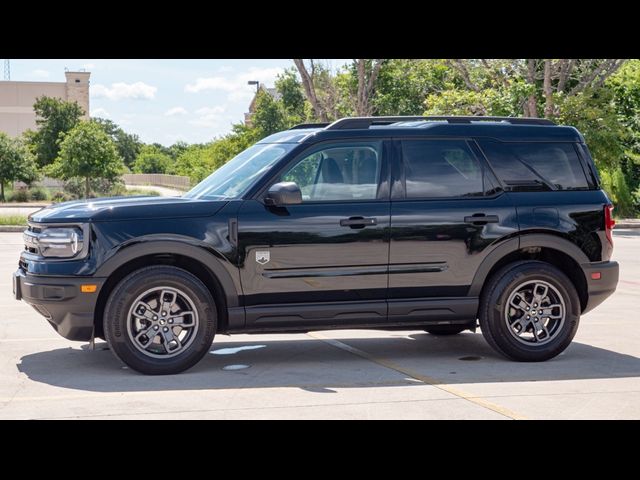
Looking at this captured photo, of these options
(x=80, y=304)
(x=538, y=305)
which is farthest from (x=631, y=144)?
(x=80, y=304)

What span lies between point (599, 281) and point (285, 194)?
295 centimetres

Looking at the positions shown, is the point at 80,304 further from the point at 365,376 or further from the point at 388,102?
the point at 388,102

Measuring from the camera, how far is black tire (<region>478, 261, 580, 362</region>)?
7.89 meters

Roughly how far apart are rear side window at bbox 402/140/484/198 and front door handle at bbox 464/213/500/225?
22 centimetres

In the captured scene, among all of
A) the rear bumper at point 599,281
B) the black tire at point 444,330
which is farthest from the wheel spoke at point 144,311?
the rear bumper at point 599,281

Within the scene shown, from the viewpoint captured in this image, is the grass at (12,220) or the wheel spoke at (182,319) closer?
the wheel spoke at (182,319)

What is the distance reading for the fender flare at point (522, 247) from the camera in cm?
788

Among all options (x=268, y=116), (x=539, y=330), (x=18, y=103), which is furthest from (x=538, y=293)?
(x=18, y=103)

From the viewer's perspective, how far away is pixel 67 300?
23.5 ft

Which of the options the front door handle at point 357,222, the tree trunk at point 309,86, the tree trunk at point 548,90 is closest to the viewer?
the front door handle at point 357,222

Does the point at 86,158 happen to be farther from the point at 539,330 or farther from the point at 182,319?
the point at 539,330

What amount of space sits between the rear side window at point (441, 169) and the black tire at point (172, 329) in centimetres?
196

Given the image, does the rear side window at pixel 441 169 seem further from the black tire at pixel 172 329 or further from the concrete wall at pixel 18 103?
the concrete wall at pixel 18 103

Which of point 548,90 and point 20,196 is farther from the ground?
point 548,90
